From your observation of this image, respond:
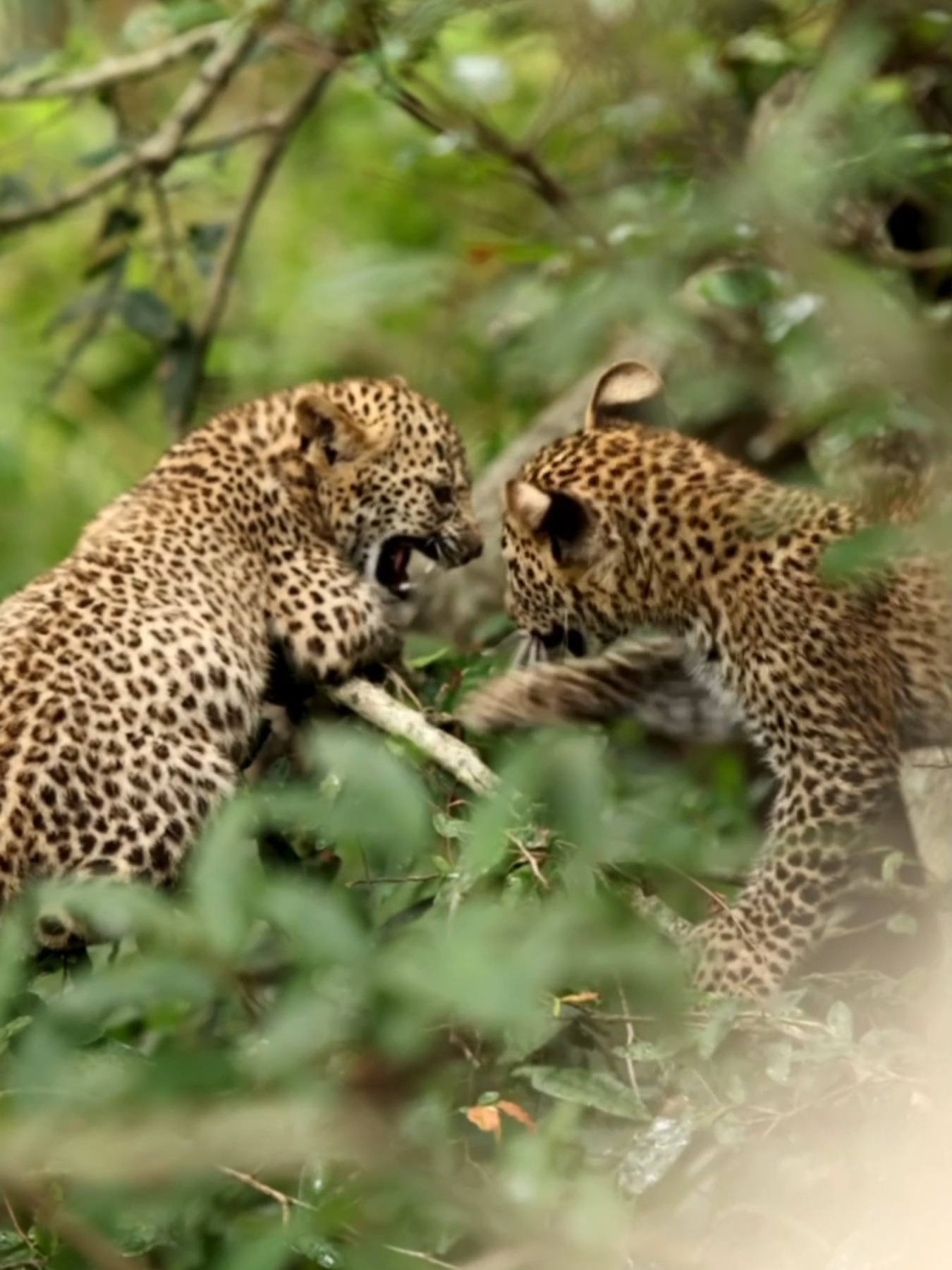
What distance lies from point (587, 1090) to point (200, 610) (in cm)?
257

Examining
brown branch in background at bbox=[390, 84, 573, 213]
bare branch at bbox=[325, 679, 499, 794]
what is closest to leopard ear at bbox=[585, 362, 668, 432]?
brown branch in background at bbox=[390, 84, 573, 213]

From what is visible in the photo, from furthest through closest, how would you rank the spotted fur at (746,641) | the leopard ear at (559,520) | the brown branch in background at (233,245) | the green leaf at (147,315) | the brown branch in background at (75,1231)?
the brown branch in background at (233,245), the green leaf at (147,315), the leopard ear at (559,520), the spotted fur at (746,641), the brown branch in background at (75,1231)

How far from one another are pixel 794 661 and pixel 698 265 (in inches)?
90.3

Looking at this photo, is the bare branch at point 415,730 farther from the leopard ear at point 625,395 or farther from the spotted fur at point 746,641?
the leopard ear at point 625,395

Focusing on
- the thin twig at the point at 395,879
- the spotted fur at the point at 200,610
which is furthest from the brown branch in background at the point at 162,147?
the thin twig at the point at 395,879

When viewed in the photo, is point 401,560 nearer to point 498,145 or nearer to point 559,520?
point 559,520

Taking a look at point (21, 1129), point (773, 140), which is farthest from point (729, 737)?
point (21, 1129)

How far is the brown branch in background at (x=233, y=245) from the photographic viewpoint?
8.21 metres

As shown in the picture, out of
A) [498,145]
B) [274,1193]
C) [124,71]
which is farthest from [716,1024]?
[124,71]

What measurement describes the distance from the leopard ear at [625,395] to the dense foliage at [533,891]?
12.7 inches

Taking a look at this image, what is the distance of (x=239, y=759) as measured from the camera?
5707 mm

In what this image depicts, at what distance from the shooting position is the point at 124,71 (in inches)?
320

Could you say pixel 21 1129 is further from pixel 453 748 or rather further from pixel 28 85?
pixel 28 85

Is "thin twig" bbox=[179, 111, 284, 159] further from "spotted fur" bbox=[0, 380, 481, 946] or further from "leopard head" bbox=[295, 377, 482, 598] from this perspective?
"leopard head" bbox=[295, 377, 482, 598]
